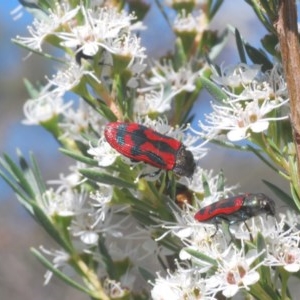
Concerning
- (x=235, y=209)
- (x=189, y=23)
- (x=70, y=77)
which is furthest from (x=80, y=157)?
(x=189, y=23)

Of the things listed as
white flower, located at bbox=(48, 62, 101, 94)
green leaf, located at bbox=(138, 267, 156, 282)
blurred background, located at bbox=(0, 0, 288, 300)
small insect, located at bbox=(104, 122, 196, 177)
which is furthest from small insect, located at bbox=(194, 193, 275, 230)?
blurred background, located at bbox=(0, 0, 288, 300)

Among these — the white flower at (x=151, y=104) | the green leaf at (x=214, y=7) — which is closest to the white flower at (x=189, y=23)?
the green leaf at (x=214, y=7)

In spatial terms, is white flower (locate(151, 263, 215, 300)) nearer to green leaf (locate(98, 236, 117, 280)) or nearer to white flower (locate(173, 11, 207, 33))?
green leaf (locate(98, 236, 117, 280))

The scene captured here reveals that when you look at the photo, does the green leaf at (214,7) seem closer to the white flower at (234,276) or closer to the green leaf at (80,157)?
the green leaf at (80,157)

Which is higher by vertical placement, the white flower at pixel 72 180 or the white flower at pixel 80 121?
the white flower at pixel 80 121

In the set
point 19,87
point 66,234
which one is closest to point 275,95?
point 66,234

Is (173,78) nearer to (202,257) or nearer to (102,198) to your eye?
(102,198)
